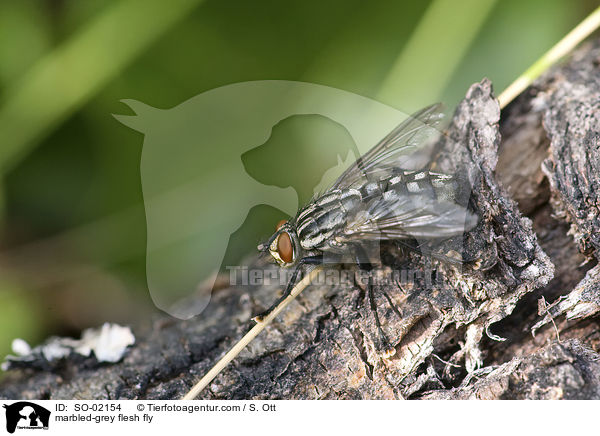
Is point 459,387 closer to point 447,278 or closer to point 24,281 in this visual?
point 447,278

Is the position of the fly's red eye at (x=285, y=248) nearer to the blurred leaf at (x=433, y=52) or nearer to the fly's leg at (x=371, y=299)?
the fly's leg at (x=371, y=299)

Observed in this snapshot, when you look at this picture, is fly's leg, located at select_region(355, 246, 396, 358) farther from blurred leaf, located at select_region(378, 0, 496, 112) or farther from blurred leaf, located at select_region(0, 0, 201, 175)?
blurred leaf, located at select_region(0, 0, 201, 175)
